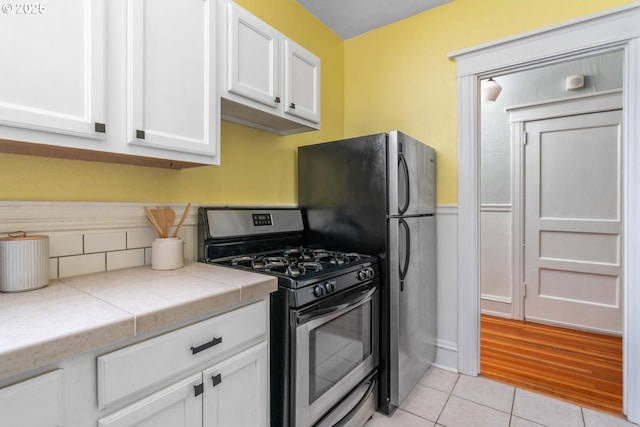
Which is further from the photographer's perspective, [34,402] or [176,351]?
[176,351]

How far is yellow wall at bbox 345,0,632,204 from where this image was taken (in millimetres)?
2082

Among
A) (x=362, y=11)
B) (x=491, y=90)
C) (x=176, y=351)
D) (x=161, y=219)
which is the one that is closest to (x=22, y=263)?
(x=161, y=219)

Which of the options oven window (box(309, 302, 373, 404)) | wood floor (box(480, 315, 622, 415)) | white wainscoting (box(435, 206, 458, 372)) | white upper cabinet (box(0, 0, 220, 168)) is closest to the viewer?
white upper cabinet (box(0, 0, 220, 168))

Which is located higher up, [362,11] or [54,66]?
[362,11]

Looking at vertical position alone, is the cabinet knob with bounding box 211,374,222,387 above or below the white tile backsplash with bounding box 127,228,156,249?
below

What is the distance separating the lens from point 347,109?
2.86 metres

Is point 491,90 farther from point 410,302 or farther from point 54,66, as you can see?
point 54,66

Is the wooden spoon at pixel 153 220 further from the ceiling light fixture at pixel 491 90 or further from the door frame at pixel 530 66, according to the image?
the ceiling light fixture at pixel 491 90

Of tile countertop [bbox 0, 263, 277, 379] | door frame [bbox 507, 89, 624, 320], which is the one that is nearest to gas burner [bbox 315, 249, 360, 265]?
tile countertop [bbox 0, 263, 277, 379]

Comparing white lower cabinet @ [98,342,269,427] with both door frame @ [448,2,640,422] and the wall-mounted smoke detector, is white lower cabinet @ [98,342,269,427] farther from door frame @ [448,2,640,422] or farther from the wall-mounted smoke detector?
the wall-mounted smoke detector

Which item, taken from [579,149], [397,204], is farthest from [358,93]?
[579,149]

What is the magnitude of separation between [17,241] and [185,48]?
2.97 feet

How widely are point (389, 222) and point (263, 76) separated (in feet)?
3.41

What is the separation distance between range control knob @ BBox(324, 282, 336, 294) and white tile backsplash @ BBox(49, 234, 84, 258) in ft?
3.30
